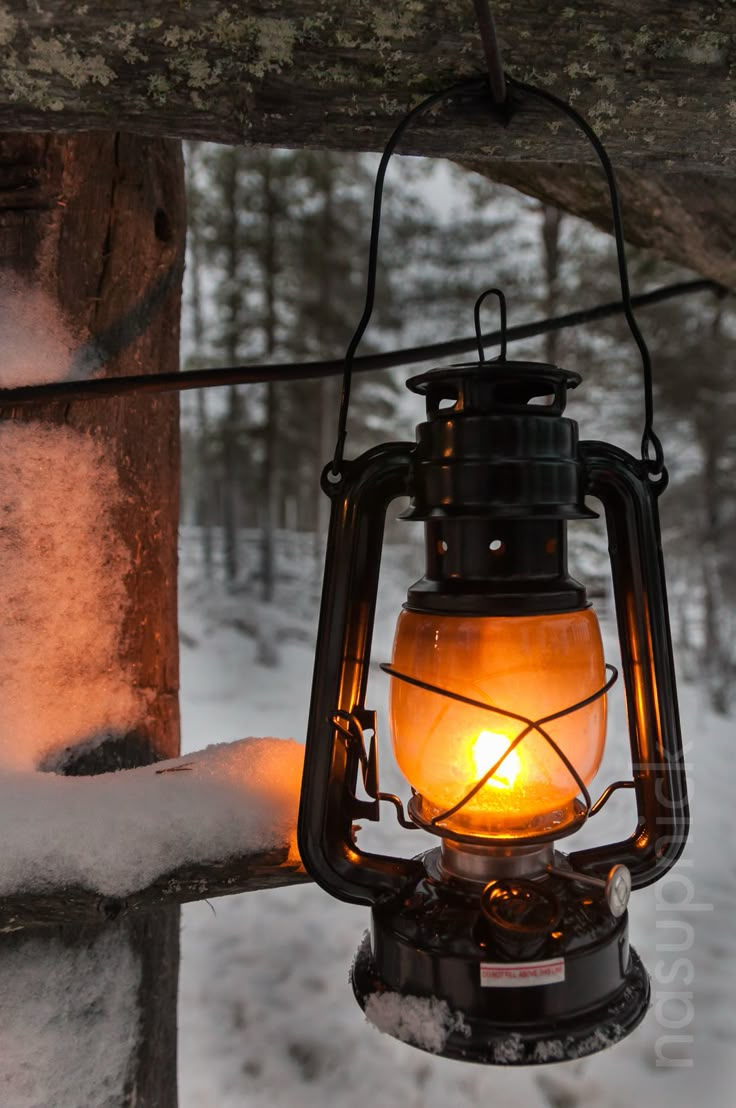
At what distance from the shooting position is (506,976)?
2.46ft

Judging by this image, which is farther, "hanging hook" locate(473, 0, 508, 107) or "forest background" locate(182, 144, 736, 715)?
"forest background" locate(182, 144, 736, 715)

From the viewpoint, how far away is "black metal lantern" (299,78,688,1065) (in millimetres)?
769

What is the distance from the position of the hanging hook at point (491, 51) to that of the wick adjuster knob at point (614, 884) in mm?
846

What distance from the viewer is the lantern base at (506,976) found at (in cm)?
75

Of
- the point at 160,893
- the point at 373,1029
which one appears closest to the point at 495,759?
the point at 160,893

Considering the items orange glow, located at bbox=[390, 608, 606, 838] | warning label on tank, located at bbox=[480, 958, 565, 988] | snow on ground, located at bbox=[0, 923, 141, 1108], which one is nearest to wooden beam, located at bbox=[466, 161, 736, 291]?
orange glow, located at bbox=[390, 608, 606, 838]

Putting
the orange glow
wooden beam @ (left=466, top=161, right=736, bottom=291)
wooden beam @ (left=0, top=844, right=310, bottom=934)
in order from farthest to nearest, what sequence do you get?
wooden beam @ (left=466, top=161, right=736, bottom=291)
wooden beam @ (left=0, top=844, right=310, bottom=934)
the orange glow

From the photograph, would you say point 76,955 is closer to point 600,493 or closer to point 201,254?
point 600,493

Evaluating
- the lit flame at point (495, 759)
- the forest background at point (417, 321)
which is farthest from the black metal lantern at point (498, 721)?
the forest background at point (417, 321)

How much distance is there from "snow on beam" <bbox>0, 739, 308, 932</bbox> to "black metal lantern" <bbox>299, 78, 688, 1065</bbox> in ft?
0.72

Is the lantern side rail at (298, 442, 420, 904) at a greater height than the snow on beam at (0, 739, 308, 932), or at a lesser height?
greater

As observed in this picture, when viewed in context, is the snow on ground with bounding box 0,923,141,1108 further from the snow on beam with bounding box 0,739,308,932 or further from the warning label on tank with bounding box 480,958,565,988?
the warning label on tank with bounding box 480,958,565,988

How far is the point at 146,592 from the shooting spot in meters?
1.25

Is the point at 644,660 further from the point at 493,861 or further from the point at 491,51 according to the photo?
the point at 491,51
